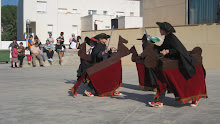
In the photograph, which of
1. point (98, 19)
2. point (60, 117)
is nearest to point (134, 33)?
point (60, 117)

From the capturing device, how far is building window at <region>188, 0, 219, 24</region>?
91.7 feet

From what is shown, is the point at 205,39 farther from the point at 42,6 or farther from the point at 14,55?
the point at 42,6

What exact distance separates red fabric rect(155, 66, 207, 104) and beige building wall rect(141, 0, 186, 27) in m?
24.1

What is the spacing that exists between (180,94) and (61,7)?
1775 inches

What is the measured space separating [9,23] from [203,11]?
73.7m

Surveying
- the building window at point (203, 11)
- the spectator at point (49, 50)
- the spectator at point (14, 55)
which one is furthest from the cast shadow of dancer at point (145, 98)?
the building window at point (203, 11)

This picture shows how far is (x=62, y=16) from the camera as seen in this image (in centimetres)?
4941

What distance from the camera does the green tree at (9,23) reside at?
84625mm

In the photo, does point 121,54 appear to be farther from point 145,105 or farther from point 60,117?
point 60,117

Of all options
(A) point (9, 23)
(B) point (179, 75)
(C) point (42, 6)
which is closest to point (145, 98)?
(B) point (179, 75)

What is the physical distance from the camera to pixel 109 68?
28.9ft

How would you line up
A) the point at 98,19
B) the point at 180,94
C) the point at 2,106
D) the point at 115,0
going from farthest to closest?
the point at 115,0 → the point at 98,19 → the point at 2,106 → the point at 180,94

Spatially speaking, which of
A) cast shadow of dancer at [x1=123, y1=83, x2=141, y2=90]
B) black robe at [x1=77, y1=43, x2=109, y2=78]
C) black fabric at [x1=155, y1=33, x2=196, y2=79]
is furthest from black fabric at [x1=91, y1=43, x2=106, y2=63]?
black fabric at [x1=155, y1=33, x2=196, y2=79]

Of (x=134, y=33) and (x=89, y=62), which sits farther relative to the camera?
(x=134, y=33)
